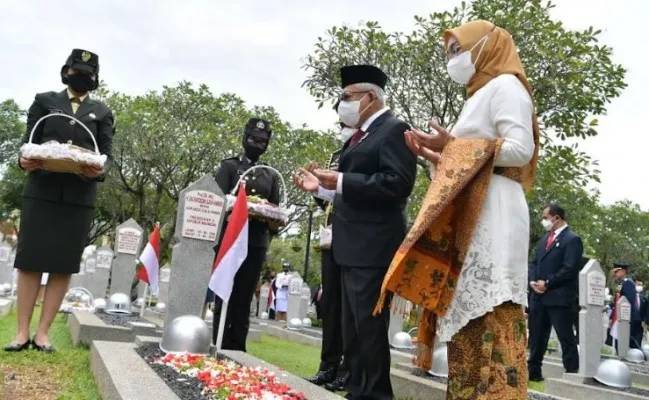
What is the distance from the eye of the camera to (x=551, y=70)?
1211 cm

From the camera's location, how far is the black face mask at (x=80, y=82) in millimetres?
5352

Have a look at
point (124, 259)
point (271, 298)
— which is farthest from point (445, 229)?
point (271, 298)

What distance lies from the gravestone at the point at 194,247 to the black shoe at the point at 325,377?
1114 millimetres

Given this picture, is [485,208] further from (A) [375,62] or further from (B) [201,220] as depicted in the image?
(A) [375,62]

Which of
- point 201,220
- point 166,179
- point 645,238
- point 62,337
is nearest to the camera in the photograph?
point 201,220

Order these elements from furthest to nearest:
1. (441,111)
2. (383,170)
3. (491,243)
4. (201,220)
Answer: (441,111) < (201,220) < (383,170) < (491,243)

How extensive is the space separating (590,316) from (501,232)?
5.53m

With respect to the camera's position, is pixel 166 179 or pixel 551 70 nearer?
pixel 551 70

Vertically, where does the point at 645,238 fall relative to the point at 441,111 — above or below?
above

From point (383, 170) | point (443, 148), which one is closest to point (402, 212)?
point (383, 170)

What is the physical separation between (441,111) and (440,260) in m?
11.5

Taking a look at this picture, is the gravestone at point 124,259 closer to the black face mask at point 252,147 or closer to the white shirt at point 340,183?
the black face mask at point 252,147

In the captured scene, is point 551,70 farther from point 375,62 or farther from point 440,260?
point 440,260

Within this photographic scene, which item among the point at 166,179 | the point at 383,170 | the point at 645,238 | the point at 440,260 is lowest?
the point at 440,260
